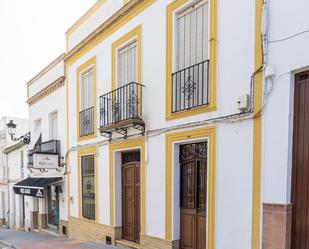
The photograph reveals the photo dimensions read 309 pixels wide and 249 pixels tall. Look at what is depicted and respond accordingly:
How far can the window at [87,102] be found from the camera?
9938 mm

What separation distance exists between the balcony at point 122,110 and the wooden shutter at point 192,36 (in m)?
1.40

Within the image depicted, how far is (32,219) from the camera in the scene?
14.6 meters

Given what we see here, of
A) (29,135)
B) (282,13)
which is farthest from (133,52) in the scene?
(29,135)

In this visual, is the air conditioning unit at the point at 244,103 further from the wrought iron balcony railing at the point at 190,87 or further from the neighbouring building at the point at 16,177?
the neighbouring building at the point at 16,177

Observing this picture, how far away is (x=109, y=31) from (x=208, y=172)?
5.25m

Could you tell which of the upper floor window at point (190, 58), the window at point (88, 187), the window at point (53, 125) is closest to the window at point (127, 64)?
the upper floor window at point (190, 58)

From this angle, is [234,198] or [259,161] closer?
[259,161]

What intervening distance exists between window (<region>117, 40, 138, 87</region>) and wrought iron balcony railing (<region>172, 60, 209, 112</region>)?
162cm

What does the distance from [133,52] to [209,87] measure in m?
3.07

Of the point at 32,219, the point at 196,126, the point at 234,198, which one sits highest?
the point at 196,126

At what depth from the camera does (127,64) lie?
27.6 ft

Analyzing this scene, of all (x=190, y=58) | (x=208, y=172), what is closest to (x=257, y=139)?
(x=208, y=172)

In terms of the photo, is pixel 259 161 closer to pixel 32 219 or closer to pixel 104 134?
pixel 104 134

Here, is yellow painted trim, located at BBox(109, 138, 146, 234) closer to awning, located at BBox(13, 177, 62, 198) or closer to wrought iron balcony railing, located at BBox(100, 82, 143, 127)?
wrought iron balcony railing, located at BBox(100, 82, 143, 127)
